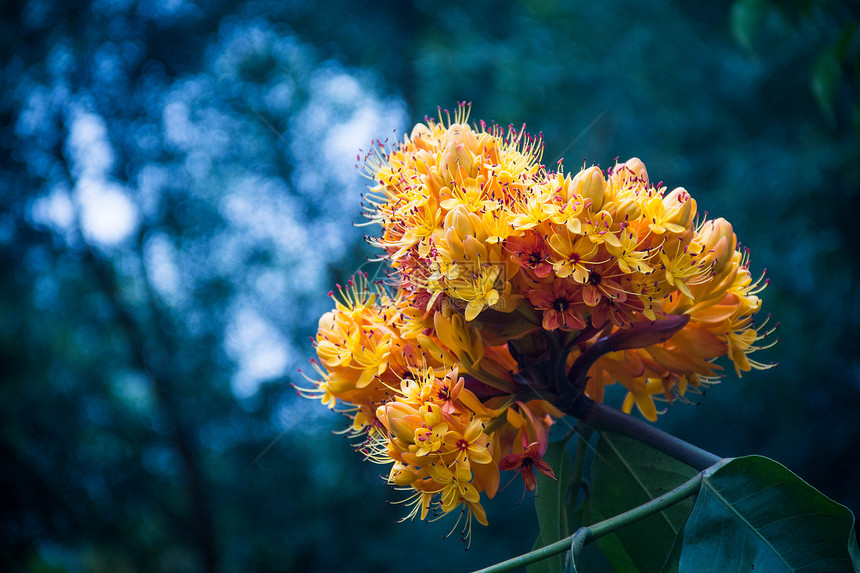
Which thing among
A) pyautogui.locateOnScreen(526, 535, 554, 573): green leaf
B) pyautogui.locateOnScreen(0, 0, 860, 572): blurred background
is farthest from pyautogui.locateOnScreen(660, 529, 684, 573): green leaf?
pyautogui.locateOnScreen(0, 0, 860, 572): blurred background

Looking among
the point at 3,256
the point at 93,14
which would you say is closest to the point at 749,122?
the point at 93,14

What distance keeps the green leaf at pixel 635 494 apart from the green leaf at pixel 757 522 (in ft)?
0.56

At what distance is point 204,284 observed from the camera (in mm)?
4516

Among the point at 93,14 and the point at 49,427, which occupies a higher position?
the point at 93,14

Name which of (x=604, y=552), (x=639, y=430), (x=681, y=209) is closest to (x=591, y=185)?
(x=681, y=209)

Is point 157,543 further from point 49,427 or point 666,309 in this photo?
point 666,309

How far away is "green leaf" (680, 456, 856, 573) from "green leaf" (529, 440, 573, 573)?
0.17 m

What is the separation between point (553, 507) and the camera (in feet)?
2.76

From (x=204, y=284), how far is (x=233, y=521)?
1.78m

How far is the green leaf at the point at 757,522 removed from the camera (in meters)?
0.67

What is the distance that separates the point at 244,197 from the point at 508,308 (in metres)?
4.08

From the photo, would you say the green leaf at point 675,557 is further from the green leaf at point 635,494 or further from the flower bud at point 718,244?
the flower bud at point 718,244

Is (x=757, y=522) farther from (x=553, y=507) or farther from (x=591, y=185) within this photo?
(x=591, y=185)

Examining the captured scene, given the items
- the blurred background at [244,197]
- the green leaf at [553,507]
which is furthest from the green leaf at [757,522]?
the blurred background at [244,197]
